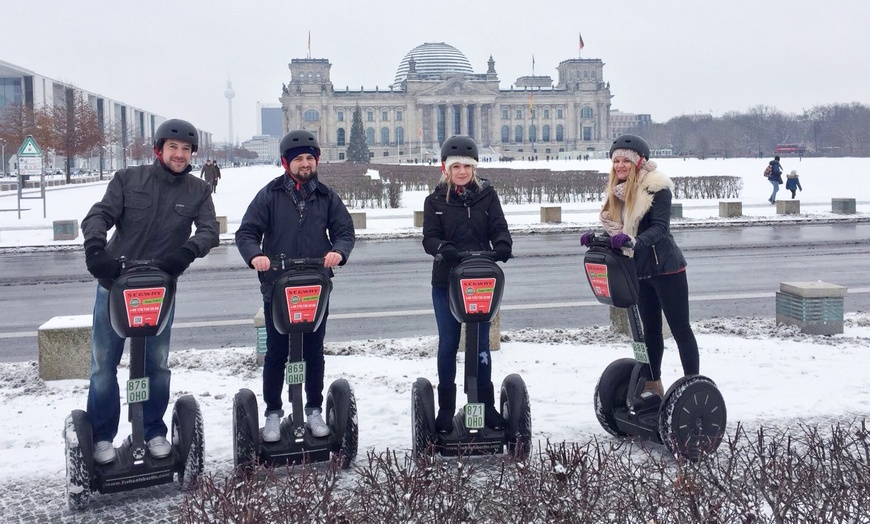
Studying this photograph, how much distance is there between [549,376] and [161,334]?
3432mm

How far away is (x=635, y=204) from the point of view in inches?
215

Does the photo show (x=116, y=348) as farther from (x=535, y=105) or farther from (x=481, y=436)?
(x=535, y=105)

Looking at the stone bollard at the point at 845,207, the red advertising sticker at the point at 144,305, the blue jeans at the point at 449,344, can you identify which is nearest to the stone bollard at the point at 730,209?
the stone bollard at the point at 845,207

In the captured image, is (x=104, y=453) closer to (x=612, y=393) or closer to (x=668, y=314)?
(x=612, y=393)

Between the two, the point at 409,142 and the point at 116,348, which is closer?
the point at 116,348

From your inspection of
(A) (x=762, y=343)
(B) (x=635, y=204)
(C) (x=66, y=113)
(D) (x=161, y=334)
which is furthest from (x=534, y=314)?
(C) (x=66, y=113)

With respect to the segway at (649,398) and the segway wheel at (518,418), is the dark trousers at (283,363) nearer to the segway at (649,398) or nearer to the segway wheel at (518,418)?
the segway wheel at (518,418)

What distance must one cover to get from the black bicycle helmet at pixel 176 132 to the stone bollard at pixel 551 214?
63.7ft

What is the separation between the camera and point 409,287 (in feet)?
43.7

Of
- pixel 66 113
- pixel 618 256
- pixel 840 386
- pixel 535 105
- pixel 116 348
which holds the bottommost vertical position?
pixel 840 386

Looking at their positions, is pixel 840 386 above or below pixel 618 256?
below

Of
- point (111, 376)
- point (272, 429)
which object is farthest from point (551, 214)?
point (111, 376)

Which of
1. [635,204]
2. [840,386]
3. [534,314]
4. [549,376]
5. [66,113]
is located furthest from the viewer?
[66,113]

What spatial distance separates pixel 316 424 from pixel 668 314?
233 cm
